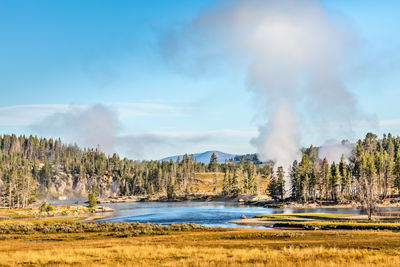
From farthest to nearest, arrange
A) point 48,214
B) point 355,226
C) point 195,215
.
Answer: point 48,214 < point 195,215 < point 355,226

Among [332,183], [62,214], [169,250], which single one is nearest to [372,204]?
[169,250]

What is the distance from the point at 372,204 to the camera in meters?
86.6

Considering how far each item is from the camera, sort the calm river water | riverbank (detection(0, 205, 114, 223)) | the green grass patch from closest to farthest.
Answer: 1. the green grass patch
2. the calm river water
3. riverbank (detection(0, 205, 114, 223))

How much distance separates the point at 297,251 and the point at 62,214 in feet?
378

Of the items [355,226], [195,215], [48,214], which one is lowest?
[48,214]

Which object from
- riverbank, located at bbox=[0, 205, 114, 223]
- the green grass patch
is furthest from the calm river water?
the green grass patch

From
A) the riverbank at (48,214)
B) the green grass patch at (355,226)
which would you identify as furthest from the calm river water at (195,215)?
the green grass patch at (355,226)

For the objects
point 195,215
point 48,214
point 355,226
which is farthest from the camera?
point 48,214

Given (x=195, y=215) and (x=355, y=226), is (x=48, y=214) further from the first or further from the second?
(x=355, y=226)

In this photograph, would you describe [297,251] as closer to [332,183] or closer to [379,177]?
[332,183]

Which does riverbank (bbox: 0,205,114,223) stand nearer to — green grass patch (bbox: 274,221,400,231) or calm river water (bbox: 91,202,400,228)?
calm river water (bbox: 91,202,400,228)

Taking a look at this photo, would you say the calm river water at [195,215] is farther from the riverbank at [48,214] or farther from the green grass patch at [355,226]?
the green grass patch at [355,226]

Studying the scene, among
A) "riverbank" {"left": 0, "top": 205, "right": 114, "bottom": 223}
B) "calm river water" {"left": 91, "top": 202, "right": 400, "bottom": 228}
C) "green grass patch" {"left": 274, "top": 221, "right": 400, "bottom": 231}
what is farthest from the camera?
"riverbank" {"left": 0, "top": 205, "right": 114, "bottom": 223}

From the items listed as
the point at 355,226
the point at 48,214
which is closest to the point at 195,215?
the point at 48,214
